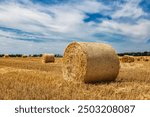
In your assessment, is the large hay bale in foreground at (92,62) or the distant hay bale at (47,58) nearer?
the large hay bale in foreground at (92,62)

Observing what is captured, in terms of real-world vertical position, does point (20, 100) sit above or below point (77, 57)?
below

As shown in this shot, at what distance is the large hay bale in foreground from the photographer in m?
11.0

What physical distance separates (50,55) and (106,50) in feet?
54.6

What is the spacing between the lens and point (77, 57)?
38.8 feet

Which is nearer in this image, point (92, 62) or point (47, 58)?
point (92, 62)

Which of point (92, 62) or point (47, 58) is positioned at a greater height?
point (92, 62)

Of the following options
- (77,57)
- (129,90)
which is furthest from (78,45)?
(129,90)

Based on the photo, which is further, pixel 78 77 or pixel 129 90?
pixel 78 77

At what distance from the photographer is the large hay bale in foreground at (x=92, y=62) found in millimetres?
11000

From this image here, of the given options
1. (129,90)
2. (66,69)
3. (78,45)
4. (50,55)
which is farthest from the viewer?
(50,55)

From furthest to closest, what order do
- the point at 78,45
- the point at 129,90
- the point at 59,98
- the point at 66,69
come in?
the point at 66,69 < the point at 78,45 < the point at 129,90 < the point at 59,98

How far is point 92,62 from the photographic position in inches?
435

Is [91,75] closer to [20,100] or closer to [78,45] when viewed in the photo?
[78,45]

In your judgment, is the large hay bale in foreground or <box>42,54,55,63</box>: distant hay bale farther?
<box>42,54,55,63</box>: distant hay bale
